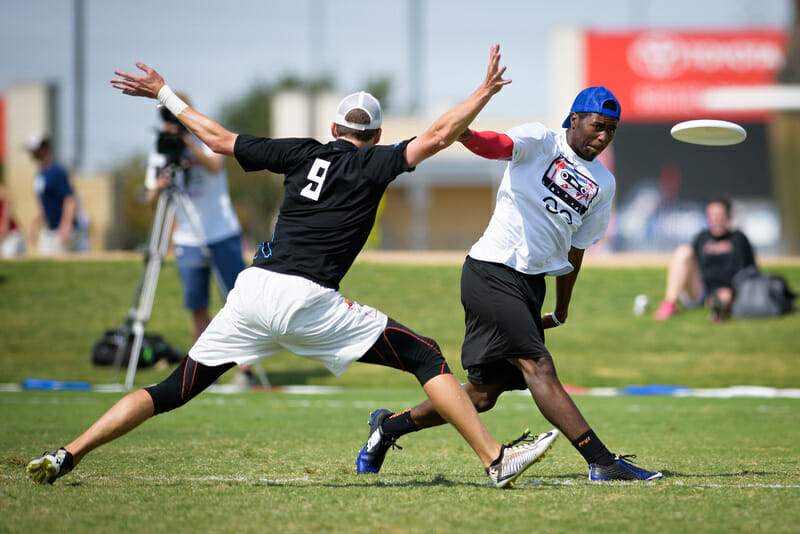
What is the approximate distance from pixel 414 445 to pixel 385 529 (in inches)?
119

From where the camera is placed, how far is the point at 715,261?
530 inches

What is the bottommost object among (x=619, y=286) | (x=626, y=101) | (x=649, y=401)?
(x=649, y=401)

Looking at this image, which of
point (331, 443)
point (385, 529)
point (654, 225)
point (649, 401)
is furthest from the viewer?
point (654, 225)

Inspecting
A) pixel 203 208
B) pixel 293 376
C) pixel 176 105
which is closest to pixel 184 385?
pixel 176 105

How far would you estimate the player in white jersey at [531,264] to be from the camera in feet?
17.1

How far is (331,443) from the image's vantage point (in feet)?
22.3

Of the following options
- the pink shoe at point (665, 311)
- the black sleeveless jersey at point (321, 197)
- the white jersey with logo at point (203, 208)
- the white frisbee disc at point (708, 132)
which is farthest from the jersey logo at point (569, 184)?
the pink shoe at point (665, 311)

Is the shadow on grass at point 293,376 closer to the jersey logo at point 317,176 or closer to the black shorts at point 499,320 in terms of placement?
the black shorts at point 499,320

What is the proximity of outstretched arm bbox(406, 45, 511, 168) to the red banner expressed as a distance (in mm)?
33543

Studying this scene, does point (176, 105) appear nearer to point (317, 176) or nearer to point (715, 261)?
point (317, 176)

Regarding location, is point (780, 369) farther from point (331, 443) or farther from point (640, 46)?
point (640, 46)

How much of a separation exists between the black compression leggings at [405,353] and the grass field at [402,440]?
616mm

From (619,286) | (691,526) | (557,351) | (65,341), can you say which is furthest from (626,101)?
(691,526)

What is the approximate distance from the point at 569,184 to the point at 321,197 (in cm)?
145
